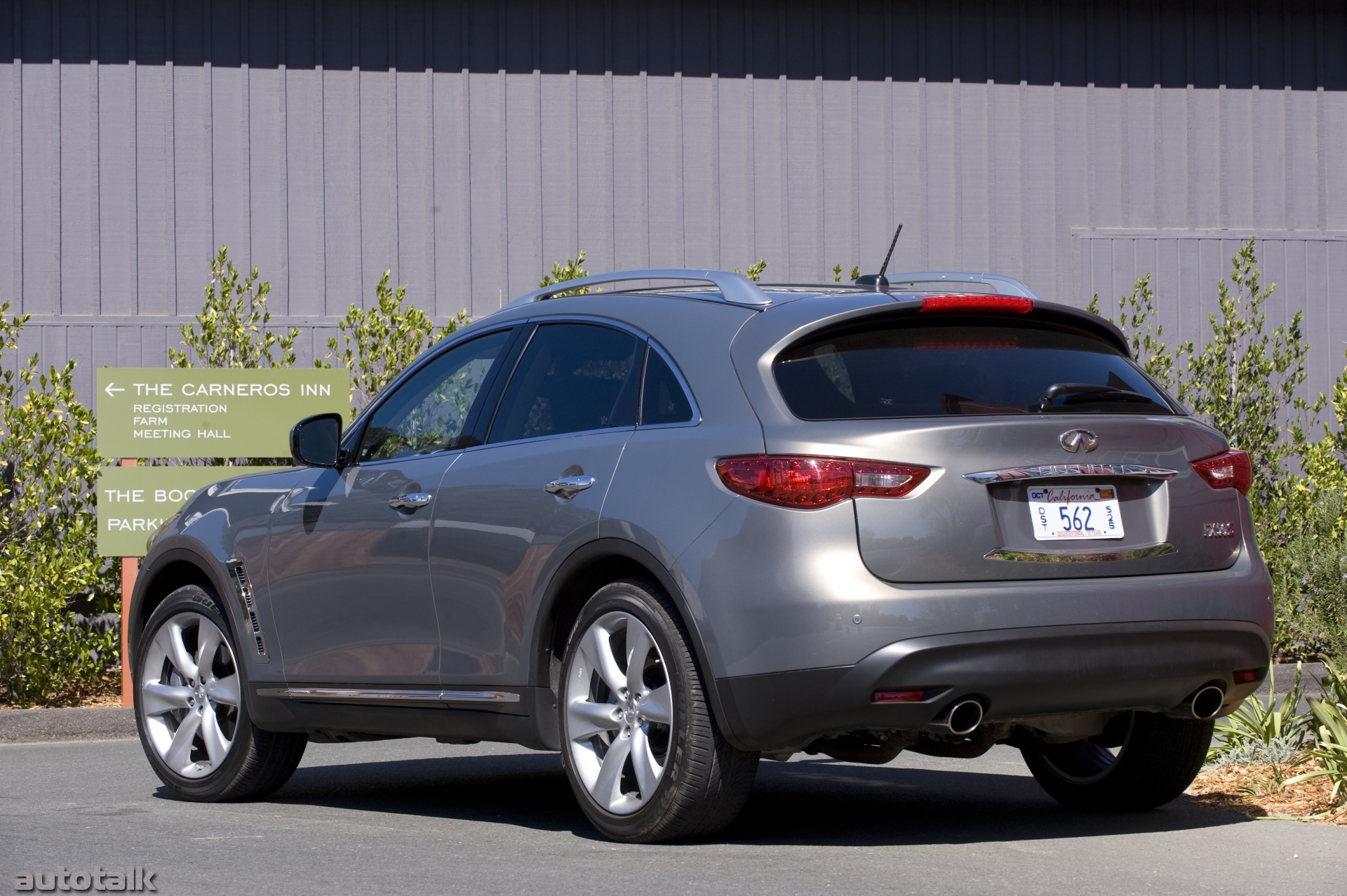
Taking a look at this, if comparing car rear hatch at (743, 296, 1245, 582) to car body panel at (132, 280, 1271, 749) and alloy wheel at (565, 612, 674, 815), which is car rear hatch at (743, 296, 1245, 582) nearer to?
car body panel at (132, 280, 1271, 749)

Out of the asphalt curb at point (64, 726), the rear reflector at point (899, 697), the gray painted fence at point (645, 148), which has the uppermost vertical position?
the gray painted fence at point (645, 148)

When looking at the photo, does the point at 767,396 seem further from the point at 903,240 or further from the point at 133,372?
the point at 903,240

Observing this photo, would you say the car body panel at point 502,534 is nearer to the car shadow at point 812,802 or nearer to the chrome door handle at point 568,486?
the chrome door handle at point 568,486

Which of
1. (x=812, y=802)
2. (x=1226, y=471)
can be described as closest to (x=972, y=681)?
(x=1226, y=471)

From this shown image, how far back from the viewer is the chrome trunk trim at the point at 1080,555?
4.96 metres

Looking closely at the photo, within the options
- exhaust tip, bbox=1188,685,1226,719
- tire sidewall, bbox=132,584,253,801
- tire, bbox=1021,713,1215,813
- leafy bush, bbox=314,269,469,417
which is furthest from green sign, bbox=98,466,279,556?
exhaust tip, bbox=1188,685,1226,719

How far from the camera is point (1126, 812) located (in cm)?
630

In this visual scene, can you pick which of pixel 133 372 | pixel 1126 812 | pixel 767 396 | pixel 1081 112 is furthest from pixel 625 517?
pixel 1081 112

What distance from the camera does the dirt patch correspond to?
6.39m

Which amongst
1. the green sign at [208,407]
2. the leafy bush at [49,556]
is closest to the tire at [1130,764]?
the green sign at [208,407]

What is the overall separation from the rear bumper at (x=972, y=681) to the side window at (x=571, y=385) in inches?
45.1

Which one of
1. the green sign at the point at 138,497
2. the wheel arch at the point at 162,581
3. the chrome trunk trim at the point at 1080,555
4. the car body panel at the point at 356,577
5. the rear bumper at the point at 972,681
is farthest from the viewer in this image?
the green sign at the point at 138,497

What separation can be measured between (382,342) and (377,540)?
6.75 meters

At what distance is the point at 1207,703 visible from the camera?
5.36 m
